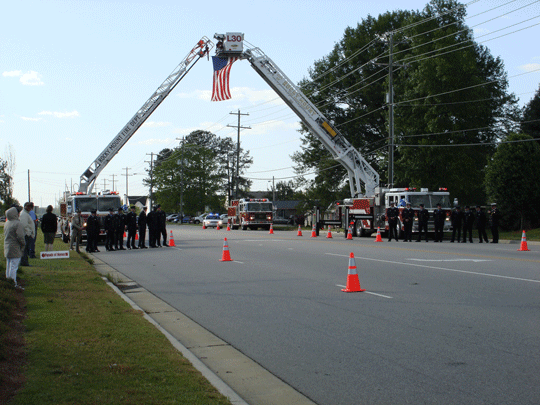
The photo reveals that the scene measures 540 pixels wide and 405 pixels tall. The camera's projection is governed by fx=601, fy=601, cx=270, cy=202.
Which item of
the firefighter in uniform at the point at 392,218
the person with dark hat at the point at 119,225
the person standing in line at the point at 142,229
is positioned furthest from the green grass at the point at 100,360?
the firefighter in uniform at the point at 392,218

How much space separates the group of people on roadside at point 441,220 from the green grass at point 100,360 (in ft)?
67.4

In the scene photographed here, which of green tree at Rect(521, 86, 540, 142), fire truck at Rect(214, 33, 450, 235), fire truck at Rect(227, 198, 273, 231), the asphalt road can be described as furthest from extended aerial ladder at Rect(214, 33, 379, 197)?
green tree at Rect(521, 86, 540, 142)

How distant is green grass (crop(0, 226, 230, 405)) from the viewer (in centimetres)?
499

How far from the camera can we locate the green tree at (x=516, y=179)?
1341 inches

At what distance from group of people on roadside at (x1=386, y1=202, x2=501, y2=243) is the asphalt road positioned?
11.1 metres

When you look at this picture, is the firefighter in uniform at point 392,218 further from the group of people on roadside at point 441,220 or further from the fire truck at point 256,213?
the fire truck at point 256,213

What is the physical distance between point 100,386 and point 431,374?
10.2 ft

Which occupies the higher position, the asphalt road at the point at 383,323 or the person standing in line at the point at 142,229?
the person standing in line at the point at 142,229

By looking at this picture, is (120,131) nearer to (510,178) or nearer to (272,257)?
(272,257)

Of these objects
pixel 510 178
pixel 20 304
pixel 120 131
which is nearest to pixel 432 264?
pixel 20 304

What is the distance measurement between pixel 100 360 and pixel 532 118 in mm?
53422

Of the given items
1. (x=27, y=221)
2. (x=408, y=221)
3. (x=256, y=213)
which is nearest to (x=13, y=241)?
(x=27, y=221)

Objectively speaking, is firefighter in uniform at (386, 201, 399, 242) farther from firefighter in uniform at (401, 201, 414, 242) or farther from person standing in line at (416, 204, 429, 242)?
person standing in line at (416, 204, 429, 242)

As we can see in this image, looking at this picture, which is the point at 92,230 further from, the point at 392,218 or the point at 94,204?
the point at 392,218
